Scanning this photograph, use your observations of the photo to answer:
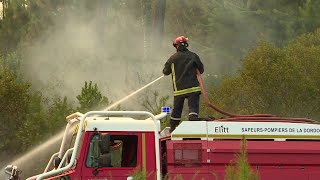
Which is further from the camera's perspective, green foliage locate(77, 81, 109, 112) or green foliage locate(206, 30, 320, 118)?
green foliage locate(206, 30, 320, 118)

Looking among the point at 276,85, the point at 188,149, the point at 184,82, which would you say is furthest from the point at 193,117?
the point at 276,85

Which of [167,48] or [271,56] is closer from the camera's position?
[271,56]

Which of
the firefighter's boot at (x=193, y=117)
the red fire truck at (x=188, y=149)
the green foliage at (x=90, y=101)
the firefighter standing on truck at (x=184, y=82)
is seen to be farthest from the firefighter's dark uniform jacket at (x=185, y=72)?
the green foliage at (x=90, y=101)

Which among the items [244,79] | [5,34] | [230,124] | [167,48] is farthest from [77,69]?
[230,124]

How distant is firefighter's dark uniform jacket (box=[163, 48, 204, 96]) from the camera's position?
10.1 meters

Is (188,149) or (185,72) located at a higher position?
(185,72)

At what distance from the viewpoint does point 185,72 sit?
10109 mm

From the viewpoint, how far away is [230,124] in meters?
9.13

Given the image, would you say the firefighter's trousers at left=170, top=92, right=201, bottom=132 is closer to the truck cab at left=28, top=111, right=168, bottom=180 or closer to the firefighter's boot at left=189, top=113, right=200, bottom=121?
the firefighter's boot at left=189, top=113, right=200, bottom=121

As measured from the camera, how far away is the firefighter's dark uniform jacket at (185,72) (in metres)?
10.1

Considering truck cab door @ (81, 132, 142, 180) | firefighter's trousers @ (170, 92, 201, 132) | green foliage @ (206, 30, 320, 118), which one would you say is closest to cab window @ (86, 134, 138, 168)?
truck cab door @ (81, 132, 142, 180)

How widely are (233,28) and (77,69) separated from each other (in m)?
8.96

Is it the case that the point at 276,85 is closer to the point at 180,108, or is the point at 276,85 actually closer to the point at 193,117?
the point at 180,108

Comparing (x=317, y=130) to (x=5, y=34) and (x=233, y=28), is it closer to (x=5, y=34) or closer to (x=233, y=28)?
(x=233, y=28)
